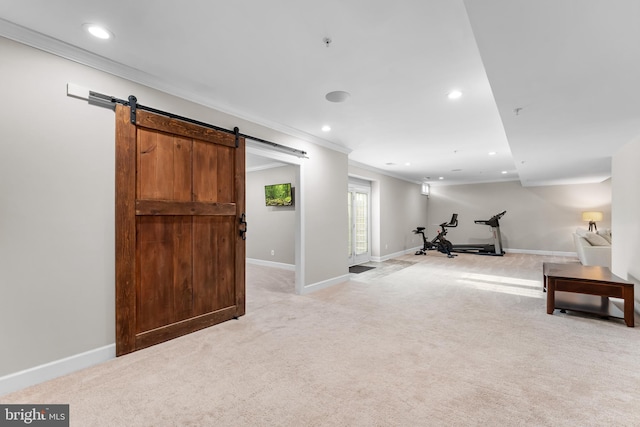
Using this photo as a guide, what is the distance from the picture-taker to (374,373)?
2.18m

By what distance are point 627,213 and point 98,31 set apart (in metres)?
6.47

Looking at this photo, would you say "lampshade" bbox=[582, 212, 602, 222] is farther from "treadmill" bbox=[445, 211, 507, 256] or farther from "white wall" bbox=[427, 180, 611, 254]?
"treadmill" bbox=[445, 211, 507, 256]

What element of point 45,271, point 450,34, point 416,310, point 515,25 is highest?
point 450,34

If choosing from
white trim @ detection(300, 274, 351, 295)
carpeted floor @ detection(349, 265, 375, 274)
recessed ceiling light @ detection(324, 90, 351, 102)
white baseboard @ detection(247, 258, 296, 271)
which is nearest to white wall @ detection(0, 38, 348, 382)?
recessed ceiling light @ detection(324, 90, 351, 102)

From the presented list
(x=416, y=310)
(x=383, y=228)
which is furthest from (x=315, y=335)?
(x=383, y=228)

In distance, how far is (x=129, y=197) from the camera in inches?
99.3

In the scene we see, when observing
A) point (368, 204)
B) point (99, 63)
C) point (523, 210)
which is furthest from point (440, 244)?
point (99, 63)

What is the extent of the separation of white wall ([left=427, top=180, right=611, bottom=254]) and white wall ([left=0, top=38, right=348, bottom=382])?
10225 millimetres

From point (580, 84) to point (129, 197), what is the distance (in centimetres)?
389

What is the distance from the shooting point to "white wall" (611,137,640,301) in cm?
376

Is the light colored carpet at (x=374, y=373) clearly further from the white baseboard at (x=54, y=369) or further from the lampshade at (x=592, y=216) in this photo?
the lampshade at (x=592, y=216)

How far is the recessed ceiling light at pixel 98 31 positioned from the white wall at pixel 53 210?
1.39ft

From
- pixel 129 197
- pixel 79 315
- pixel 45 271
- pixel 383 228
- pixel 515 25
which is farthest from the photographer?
pixel 383 228

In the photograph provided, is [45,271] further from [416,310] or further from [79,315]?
[416,310]
